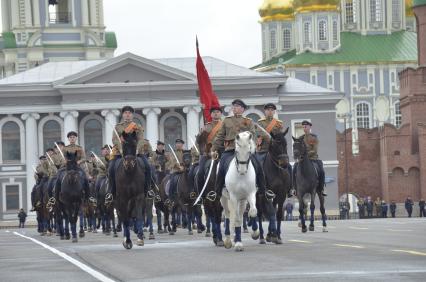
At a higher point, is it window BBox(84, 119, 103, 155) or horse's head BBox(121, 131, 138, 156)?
window BBox(84, 119, 103, 155)

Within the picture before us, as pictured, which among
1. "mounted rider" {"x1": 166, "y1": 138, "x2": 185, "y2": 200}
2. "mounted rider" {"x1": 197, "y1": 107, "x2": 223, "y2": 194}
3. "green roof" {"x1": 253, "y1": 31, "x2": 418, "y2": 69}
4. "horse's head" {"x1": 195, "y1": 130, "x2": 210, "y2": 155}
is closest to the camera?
"mounted rider" {"x1": 197, "y1": 107, "x2": 223, "y2": 194}

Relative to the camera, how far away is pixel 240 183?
2581cm

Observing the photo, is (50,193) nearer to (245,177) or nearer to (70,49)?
(245,177)

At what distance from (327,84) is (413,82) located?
6038cm

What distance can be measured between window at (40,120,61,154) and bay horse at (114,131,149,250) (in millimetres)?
83266

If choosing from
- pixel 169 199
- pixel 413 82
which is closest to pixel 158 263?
Answer: pixel 169 199

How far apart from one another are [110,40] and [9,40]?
8998 millimetres

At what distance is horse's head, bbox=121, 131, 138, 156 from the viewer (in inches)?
1105

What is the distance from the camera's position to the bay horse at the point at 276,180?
28172mm

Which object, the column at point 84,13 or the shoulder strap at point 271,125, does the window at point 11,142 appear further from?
the shoulder strap at point 271,125

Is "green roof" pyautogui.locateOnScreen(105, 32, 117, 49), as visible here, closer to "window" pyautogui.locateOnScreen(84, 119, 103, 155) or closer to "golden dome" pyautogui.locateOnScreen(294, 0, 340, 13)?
"window" pyautogui.locateOnScreen(84, 119, 103, 155)

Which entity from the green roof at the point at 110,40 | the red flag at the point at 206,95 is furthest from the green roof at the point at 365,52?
the red flag at the point at 206,95

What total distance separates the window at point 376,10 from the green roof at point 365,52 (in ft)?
9.82

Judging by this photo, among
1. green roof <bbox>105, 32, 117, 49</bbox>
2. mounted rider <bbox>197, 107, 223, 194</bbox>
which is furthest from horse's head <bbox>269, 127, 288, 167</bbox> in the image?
green roof <bbox>105, 32, 117, 49</bbox>
